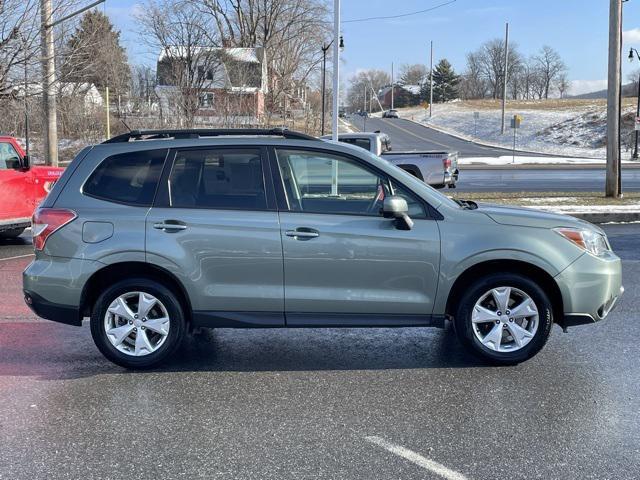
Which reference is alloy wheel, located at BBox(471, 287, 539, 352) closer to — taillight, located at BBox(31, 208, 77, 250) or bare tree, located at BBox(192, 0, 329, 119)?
taillight, located at BBox(31, 208, 77, 250)

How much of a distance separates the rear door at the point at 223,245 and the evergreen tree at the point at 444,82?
400 ft

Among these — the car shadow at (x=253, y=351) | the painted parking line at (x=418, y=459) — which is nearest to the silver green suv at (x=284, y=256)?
the car shadow at (x=253, y=351)

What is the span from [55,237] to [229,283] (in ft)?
4.56

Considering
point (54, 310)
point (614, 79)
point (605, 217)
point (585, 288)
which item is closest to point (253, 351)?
point (54, 310)

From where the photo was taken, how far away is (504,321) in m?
5.16

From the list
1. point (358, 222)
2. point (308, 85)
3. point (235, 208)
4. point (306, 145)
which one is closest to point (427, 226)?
point (358, 222)

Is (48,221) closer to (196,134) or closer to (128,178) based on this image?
(128,178)

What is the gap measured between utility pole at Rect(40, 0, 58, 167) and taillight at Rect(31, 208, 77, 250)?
1326 cm

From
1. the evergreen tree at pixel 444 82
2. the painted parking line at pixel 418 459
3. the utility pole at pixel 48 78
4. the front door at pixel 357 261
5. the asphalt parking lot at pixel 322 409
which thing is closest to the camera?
the painted parking line at pixel 418 459

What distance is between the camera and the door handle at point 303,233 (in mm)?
5043

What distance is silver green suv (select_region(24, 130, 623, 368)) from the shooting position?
16.6ft

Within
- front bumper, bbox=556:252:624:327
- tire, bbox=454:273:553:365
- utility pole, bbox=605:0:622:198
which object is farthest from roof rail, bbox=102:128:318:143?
utility pole, bbox=605:0:622:198

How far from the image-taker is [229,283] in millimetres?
5117

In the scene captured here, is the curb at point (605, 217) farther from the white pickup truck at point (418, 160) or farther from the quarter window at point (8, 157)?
the quarter window at point (8, 157)
